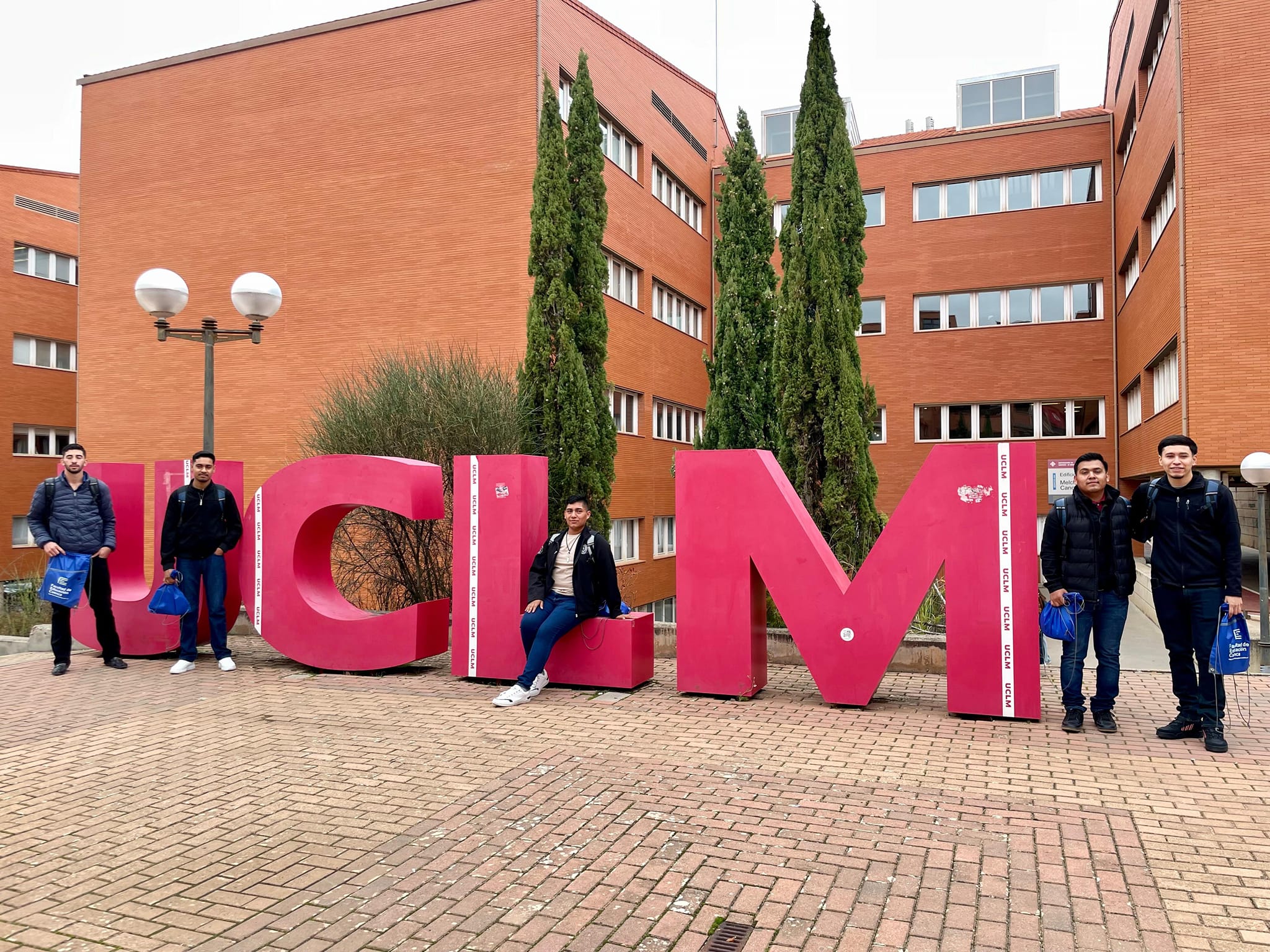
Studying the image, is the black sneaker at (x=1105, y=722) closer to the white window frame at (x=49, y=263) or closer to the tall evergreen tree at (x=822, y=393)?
the tall evergreen tree at (x=822, y=393)

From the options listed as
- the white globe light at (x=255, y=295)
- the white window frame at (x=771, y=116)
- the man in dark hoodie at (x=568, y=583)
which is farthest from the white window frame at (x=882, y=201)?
the man in dark hoodie at (x=568, y=583)

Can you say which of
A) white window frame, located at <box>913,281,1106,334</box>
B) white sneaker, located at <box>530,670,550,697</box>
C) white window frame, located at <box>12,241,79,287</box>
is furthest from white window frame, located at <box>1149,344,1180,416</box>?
white window frame, located at <box>12,241,79,287</box>

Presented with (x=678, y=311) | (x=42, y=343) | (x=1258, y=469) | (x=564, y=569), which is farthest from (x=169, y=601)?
(x=42, y=343)

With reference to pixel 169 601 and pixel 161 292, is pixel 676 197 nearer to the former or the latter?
pixel 161 292

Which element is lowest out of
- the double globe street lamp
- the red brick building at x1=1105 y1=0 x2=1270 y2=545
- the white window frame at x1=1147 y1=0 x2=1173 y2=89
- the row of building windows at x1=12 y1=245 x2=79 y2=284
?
the double globe street lamp

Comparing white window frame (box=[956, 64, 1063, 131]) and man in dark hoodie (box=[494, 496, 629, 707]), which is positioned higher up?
white window frame (box=[956, 64, 1063, 131])

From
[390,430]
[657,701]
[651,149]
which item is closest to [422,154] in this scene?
[651,149]

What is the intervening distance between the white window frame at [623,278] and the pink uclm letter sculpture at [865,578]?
13822mm

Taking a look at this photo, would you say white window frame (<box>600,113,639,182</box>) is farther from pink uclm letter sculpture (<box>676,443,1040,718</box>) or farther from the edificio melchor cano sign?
pink uclm letter sculpture (<box>676,443,1040,718</box>)

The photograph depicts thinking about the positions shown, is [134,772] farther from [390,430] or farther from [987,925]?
[390,430]

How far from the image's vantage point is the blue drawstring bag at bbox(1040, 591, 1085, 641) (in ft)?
21.7

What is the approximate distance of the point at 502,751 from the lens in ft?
19.9

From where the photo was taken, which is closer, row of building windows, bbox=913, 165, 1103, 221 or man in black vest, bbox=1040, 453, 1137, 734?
man in black vest, bbox=1040, 453, 1137, 734

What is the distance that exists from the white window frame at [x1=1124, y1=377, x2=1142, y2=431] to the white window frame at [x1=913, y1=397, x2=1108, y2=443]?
668 millimetres
